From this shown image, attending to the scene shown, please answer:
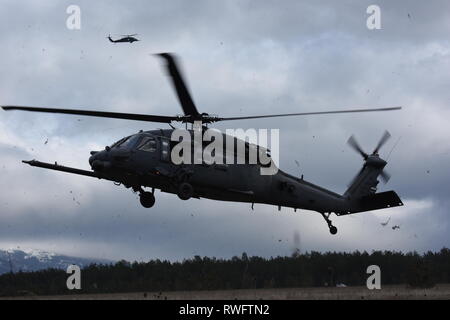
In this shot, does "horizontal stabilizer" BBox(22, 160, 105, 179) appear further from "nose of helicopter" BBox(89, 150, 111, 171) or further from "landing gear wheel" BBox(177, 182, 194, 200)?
"landing gear wheel" BBox(177, 182, 194, 200)

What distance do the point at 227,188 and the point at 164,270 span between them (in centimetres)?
2531

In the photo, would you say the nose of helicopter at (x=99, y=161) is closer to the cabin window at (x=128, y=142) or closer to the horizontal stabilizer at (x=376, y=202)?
the cabin window at (x=128, y=142)

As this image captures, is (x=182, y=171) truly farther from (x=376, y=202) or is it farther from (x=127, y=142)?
(x=376, y=202)

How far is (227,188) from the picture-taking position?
29938 millimetres

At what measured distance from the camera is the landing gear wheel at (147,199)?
2959 centimetres

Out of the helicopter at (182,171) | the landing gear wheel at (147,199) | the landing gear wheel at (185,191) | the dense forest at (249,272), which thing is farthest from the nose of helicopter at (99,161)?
the dense forest at (249,272)

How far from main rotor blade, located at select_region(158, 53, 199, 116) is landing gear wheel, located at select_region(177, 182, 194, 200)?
3.11 meters

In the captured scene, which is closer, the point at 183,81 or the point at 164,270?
the point at 183,81

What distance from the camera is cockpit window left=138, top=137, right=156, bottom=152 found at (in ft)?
92.1

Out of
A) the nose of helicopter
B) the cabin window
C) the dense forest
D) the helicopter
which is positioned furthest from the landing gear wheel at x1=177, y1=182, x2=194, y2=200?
the dense forest

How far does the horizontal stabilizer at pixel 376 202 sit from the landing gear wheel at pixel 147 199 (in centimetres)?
1019

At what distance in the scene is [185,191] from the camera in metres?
28.4
